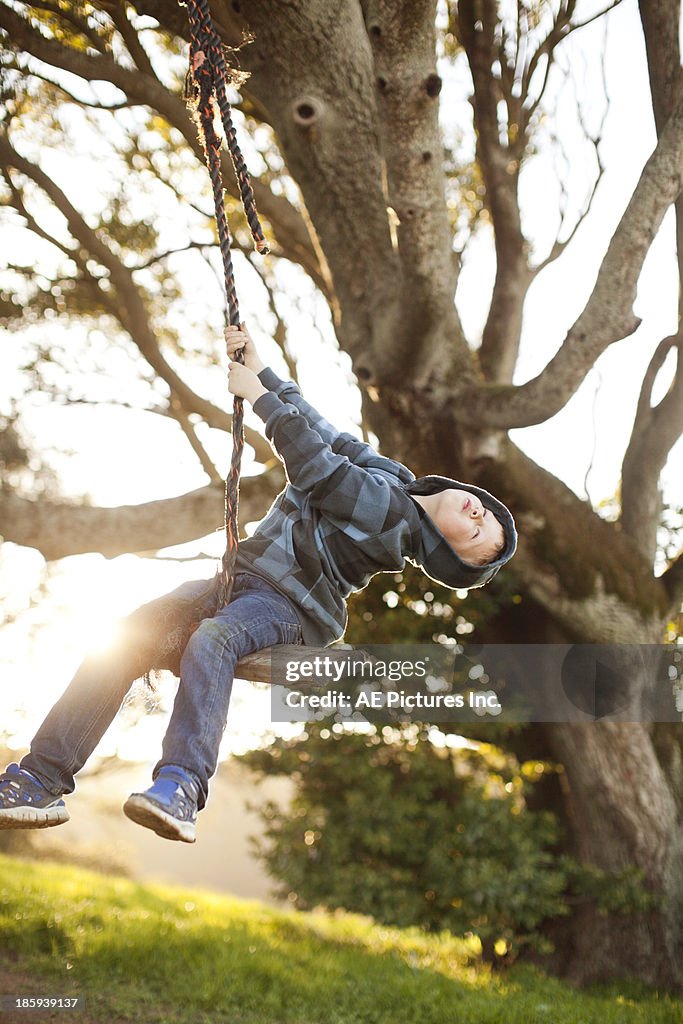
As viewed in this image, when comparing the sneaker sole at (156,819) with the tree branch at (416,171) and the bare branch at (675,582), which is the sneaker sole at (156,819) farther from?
the bare branch at (675,582)

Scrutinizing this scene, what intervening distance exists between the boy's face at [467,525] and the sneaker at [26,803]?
140 cm

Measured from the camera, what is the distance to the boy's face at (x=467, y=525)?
266 cm

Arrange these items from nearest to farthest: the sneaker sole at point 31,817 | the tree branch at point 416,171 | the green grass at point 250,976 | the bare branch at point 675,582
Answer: the sneaker sole at point 31,817
the tree branch at point 416,171
the green grass at point 250,976
the bare branch at point 675,582

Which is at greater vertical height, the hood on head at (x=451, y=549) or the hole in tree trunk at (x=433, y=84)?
the hole in tree trunk at (x=433, y=84)

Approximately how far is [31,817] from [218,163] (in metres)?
2.10

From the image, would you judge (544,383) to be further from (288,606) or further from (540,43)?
(540,43)

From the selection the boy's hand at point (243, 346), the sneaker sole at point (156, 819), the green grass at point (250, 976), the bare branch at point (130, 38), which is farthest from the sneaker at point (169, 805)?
the bare branch at point (130, 38)

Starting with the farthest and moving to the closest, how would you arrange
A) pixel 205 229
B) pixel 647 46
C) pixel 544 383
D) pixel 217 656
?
pixel 205 229 < pixel 647 46 < pixel 544 383 < pixel 217 656

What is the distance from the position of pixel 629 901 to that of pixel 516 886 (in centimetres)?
76

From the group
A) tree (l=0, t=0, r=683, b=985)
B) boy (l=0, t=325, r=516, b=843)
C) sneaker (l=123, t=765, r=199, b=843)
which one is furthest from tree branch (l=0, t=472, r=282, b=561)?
sneaker (l=123, t=765, r=199, b=843)

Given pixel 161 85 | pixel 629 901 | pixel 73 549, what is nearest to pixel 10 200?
pixel 161 85

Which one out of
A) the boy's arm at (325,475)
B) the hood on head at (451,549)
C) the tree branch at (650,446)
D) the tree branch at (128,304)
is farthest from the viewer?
the tree branch at (128,304)

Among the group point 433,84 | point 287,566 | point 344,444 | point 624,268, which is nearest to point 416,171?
point 433,84

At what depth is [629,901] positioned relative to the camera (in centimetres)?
542
